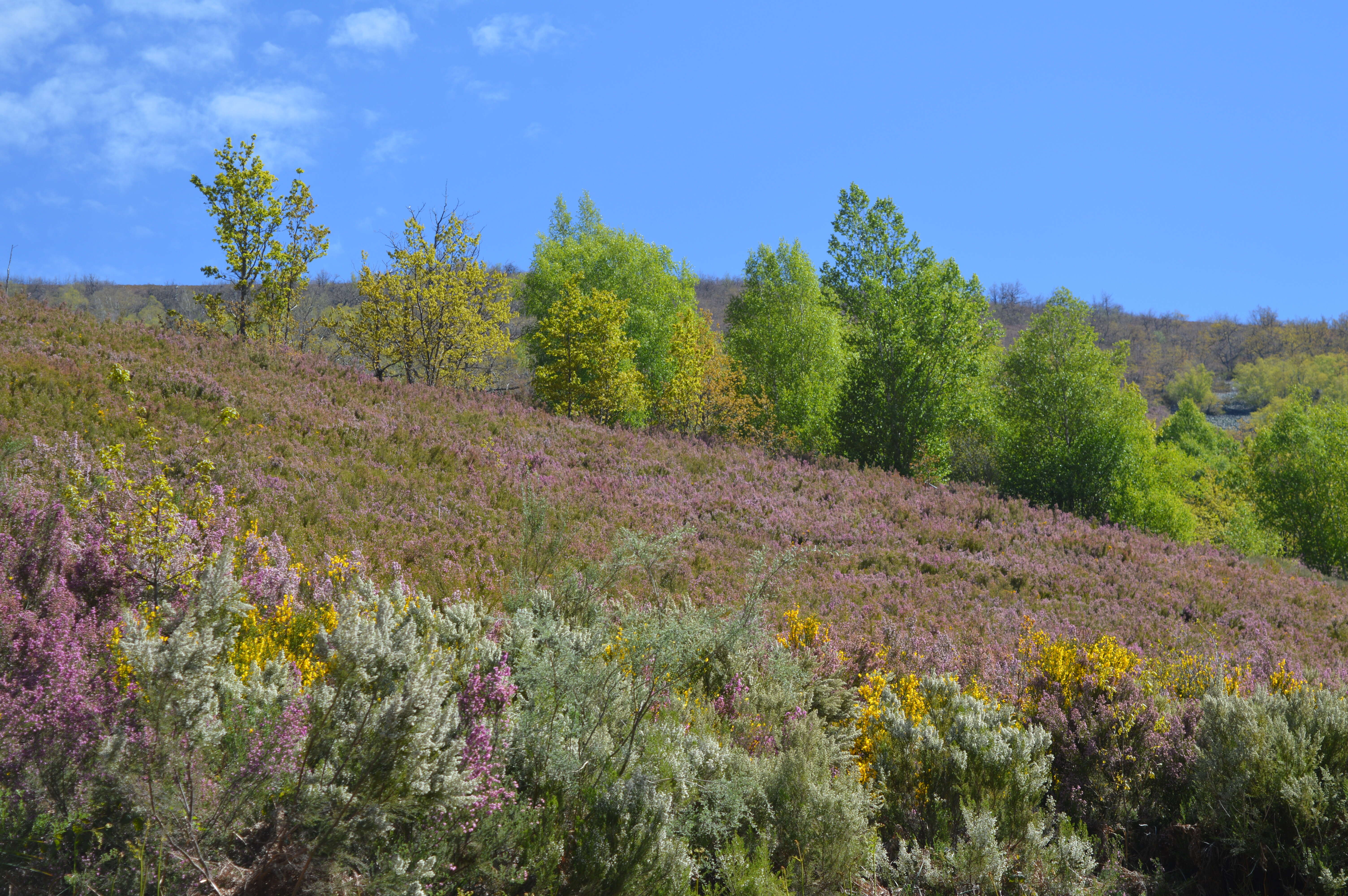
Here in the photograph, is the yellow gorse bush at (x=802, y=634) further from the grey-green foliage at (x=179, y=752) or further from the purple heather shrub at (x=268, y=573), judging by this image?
the grey-green foliage at (x=179, y=752)

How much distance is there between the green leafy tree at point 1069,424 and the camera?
22.9 meters

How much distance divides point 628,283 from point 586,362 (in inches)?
599

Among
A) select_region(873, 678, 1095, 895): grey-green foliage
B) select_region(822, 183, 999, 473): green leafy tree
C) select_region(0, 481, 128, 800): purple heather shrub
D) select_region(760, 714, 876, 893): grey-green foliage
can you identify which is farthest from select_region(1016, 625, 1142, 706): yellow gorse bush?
select_region(822, 183, 999, 473): green leafy tree

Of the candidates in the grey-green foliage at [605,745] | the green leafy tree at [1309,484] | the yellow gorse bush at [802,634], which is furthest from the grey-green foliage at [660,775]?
the green leafy tree at [1309,484]

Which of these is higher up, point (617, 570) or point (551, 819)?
point (617, 570)

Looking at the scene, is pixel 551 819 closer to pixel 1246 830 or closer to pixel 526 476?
pixel 1246 830

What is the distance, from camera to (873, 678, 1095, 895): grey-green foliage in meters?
3.89

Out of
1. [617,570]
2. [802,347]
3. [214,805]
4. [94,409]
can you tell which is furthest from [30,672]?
[802,347]

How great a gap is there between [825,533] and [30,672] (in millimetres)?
12541

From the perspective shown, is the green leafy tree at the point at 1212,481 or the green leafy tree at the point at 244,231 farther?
the green leafy tree at the point at 1212,481

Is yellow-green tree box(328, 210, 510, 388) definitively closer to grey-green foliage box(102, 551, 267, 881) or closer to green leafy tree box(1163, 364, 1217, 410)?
grey-green foliage box(102, 551, 267, 881)

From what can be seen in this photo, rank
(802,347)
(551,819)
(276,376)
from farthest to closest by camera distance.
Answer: (802,347) < (276,376) < (551,819)

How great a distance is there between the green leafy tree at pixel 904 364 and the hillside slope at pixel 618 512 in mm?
5141

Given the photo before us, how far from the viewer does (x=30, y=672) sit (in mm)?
3674
